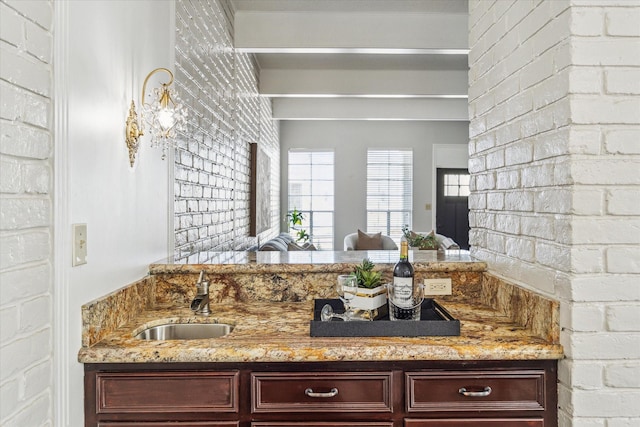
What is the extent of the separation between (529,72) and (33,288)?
1522mm

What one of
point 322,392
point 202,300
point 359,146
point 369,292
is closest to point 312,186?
point 359,146

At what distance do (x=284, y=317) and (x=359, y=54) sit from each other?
12.7 feet

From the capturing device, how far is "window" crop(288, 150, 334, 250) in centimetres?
844

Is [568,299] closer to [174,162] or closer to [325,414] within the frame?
[325,414]

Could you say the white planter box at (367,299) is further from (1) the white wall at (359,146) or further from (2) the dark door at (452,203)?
(2) the dark door at (452,203)

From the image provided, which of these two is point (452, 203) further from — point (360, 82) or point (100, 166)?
point (100, 166)

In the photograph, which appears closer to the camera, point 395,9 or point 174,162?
point 174,162

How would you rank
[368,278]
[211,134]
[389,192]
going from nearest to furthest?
[368,278], [211,134], [389,192]

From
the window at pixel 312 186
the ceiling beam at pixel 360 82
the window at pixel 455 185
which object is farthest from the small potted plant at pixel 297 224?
the ceiling beam at pixel 360 82

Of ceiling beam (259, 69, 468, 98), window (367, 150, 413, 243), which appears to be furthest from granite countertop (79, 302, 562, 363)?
window (367, 150, 413, 243)

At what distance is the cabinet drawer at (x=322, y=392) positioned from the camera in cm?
141

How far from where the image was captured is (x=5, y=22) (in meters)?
1.06

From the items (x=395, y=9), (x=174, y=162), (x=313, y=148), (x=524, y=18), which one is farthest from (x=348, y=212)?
(x=524, y=18)

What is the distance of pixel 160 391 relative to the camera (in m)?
1.41
